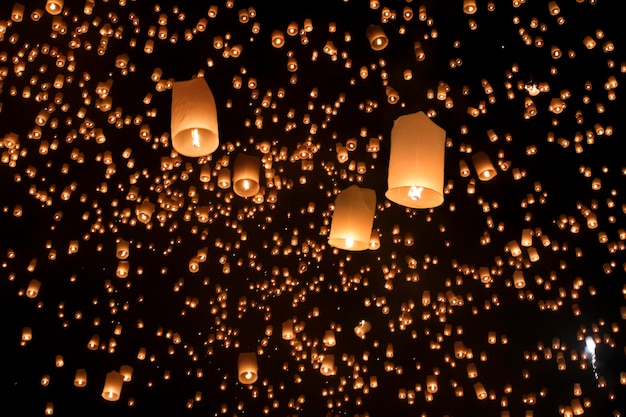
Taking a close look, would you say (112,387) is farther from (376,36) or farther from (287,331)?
(376,36)

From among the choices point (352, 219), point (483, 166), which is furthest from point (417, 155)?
point (483, 166)

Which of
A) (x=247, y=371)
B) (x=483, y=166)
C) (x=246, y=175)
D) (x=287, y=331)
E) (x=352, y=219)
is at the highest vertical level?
(x=483, y=166)

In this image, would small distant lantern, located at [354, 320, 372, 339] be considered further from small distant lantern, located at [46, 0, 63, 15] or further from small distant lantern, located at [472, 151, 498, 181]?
small distant lantern, located at [46, 0, 63, 15]

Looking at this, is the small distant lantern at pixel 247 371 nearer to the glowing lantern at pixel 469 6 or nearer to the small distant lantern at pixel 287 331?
the small distant lantern at pixel 287 331

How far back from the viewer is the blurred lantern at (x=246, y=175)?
12.4ft

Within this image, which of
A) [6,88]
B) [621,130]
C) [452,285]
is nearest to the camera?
[6,88]

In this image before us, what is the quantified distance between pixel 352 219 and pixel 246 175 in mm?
728

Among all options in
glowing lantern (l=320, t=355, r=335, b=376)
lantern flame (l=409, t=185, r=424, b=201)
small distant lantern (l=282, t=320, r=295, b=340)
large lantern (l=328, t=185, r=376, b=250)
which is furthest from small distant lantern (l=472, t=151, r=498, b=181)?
glowing lantern (l=320, t=355, r=335, b=376)

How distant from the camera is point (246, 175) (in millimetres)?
3756

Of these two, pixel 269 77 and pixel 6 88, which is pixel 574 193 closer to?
pixel 269 77

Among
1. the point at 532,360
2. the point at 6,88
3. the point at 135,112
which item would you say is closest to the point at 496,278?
the point at 532,360

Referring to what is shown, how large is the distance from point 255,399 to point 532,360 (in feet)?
8.47

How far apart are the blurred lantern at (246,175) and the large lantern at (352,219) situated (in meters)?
0.59

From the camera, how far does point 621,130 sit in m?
5.35
